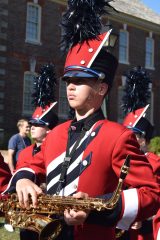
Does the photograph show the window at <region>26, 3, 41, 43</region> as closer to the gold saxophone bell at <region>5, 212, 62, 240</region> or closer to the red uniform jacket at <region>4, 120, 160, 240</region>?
the red uniform jacket at <region>4, 120, 160, 240</region>

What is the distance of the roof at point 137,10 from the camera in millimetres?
27375

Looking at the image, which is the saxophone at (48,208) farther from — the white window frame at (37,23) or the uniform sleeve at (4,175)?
the white window frame at (37,23)

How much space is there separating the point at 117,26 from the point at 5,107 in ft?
29.4

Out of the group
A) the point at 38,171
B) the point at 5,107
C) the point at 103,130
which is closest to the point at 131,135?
the point at 103,130

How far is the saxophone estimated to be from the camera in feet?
8.66

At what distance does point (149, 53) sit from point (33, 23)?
915 centimetres

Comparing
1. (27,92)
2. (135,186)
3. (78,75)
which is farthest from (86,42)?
(27,92)

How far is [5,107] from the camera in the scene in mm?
21281

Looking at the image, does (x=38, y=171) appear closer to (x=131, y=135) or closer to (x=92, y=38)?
(x=131, y=135)

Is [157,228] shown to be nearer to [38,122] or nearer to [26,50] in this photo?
[38,122]

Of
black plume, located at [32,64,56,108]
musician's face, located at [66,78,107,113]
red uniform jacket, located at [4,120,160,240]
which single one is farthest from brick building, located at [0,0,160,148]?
red uniform jacket, located at [4,120,160,240]

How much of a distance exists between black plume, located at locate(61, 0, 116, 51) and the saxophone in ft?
3.95

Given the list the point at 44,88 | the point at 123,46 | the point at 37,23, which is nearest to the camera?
the point at 44,88

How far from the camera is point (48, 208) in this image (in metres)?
2.81
